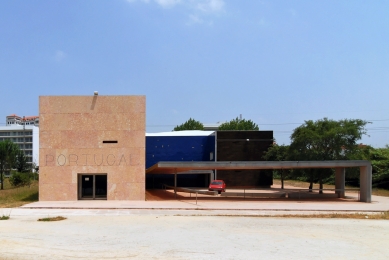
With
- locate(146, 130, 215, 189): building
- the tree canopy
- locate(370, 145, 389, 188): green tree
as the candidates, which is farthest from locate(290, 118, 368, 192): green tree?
locate(146, 130, 215, 189): building

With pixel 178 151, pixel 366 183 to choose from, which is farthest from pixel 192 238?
pixel 178 151

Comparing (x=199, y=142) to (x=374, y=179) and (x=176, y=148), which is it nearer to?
(x=176, y=148)

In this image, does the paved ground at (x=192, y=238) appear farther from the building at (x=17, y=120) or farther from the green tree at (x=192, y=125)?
the building at (x=17, y=120)

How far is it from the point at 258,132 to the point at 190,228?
1423 inches

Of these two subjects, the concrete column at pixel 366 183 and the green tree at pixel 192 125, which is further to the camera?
the green tree at pixel 192 125

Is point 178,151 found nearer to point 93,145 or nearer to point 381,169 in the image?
point 93,145

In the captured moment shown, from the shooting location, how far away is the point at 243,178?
50.1m

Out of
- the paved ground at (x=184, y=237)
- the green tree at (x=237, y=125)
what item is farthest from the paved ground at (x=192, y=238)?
the green tree at (x=237, y=125)

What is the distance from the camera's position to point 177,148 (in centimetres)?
5134

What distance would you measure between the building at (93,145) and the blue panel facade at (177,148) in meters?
21.9

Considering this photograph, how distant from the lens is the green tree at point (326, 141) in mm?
37031

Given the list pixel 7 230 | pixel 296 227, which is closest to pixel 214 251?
pixel 296 227

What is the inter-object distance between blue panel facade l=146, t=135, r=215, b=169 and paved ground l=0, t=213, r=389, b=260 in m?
32.0

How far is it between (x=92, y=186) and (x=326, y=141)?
21.8 metres
